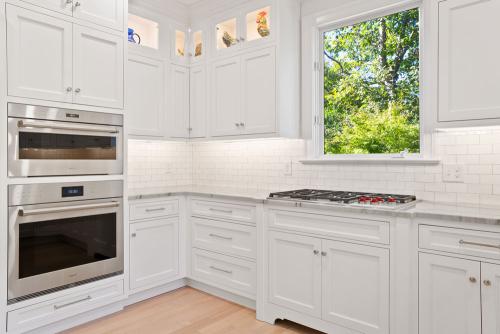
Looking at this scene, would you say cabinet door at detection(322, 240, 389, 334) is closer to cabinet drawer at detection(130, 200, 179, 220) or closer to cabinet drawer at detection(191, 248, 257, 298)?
cabinet drawer at detection(191, 248, 257, 298)

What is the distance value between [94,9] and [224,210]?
1806 millimetres

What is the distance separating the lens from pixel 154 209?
3.10 meters

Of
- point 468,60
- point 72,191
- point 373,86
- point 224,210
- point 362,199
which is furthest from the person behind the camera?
point 224,210

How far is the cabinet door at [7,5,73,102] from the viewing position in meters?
2.19

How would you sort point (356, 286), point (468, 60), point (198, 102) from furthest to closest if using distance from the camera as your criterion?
point (198, 102) < point (356, 286) < point (468, 60)

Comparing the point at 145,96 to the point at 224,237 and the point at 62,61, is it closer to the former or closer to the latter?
the point at 62,61

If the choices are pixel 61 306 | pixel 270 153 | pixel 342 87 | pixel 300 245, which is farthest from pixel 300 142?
pixel 61 306

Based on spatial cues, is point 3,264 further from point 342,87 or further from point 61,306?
point 342,87

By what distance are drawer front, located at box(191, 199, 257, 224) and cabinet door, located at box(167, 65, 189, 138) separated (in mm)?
744

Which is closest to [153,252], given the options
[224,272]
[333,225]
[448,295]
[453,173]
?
[224,272]

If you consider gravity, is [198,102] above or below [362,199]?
A: above

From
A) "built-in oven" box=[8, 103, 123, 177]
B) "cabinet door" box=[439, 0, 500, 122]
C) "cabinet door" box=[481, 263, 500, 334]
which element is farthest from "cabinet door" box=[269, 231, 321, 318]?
"built-in oven" box=[8, 103, 123, 177]

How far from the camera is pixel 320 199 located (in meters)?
2.44

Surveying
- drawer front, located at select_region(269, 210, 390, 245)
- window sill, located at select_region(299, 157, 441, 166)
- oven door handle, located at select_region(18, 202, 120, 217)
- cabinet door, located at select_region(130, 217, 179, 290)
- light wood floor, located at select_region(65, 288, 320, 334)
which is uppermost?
window sill, located at select_region(299, 157, 441, 166)
